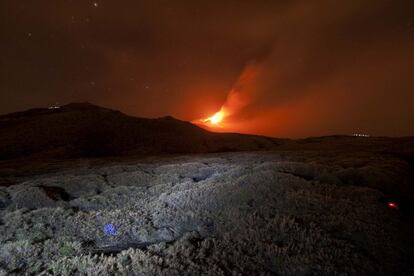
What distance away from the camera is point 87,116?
230 ft

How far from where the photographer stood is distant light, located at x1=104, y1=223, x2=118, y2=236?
11173mm

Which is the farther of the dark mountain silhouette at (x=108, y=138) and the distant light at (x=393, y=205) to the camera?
the dark mountain silhouette at (x=108, y=138)

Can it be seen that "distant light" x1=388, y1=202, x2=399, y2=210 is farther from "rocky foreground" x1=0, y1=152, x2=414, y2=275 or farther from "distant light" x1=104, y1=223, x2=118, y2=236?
"distant light" x1=104, y1=223, x2=118, y2=236

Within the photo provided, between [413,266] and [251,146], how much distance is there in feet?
177

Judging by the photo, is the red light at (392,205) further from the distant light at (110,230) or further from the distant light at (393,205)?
the distant light at (110,230)

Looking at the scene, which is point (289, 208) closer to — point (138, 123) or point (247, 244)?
point (247, 244)

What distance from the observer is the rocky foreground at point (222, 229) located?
303 inches

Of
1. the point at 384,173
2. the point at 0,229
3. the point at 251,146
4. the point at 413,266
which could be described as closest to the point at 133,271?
the point at 413,266

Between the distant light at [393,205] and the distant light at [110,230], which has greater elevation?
the distant light at [393,205]

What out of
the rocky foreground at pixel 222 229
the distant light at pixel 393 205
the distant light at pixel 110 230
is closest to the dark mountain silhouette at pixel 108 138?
the rocky foreground at pixel 222 229

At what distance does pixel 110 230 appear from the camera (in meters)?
11.5

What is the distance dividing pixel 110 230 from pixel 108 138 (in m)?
49.9

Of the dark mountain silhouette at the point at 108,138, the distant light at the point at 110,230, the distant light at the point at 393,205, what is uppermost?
the dark mountain silhouette at the point at 108,138

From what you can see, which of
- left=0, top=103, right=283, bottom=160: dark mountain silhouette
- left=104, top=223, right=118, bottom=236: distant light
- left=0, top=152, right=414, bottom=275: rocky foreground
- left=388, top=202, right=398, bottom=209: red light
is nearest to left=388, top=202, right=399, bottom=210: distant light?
left=388, top=202, right=398, bottom=209: red light
